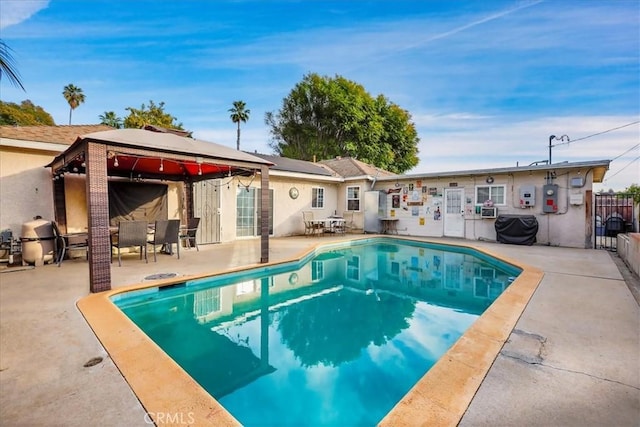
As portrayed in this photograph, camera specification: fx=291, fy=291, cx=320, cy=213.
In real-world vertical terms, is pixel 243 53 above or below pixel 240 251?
above

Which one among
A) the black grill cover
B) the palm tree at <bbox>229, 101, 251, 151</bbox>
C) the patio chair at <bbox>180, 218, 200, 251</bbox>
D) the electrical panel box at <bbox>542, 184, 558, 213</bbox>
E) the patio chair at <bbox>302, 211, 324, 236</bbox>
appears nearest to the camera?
the patio chair at <bbox>180, 218, 200, 251</bbox>

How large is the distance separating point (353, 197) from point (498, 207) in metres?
5.61

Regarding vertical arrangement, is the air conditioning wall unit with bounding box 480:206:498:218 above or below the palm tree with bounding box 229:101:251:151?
below

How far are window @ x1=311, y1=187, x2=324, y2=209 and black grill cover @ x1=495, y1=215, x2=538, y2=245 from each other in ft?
22.3

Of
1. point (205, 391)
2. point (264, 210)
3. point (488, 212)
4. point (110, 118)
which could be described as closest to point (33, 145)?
point (264, 210)

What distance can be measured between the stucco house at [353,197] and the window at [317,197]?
0.04 metres

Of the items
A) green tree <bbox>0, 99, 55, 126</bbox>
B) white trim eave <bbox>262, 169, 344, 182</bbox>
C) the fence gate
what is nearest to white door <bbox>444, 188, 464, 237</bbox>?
the fence gate

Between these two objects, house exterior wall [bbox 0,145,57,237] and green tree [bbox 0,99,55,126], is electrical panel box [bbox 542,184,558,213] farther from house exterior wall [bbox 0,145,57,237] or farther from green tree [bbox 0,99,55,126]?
green tree [bbox 0,99,55,126]

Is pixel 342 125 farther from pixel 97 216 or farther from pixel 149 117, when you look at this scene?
pixel 97 216

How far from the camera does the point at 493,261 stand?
7.23 m

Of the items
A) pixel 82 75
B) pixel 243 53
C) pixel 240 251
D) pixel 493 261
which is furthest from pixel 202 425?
pixel 82 75

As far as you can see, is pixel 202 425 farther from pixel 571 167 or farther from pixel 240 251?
pixel 571 167

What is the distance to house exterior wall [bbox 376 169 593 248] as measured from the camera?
8734 mm

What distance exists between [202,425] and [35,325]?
2.62 metres
